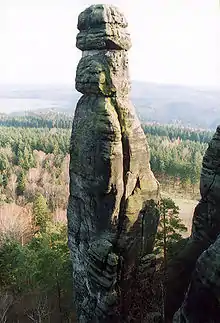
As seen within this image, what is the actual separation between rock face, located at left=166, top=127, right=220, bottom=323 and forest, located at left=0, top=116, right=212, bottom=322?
7.00 feet

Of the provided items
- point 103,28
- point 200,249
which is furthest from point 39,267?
point 103,28

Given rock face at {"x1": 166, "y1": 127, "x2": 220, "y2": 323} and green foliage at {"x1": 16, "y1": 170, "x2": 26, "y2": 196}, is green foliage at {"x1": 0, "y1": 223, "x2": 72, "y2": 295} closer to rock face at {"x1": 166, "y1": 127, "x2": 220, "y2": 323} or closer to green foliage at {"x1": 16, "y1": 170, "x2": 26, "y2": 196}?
rock face at {"x1": 166, "y1": 127, "x2": 220, "y2": 323}

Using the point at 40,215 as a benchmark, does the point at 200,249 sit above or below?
above

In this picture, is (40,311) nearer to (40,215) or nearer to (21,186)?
(40,215)

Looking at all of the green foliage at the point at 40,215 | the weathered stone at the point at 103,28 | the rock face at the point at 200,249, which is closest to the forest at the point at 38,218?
the green foliage at the point at 40,215

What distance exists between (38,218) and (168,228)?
32.9 m

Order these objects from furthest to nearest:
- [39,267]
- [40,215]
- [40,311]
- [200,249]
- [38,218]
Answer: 1. [40,215]
2. [38,218]
3. [39,267]
4. [40,311]
5. [200,249]

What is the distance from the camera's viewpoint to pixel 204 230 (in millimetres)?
16969

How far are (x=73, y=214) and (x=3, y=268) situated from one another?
1488 centimetres

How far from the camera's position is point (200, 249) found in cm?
1691

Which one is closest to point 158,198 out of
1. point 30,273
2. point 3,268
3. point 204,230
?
point 204,230

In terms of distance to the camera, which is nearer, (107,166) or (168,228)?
(107,166)

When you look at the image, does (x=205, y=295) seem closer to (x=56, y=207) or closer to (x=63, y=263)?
(x=63, y=263)

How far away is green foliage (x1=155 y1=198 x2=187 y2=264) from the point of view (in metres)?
19.0
